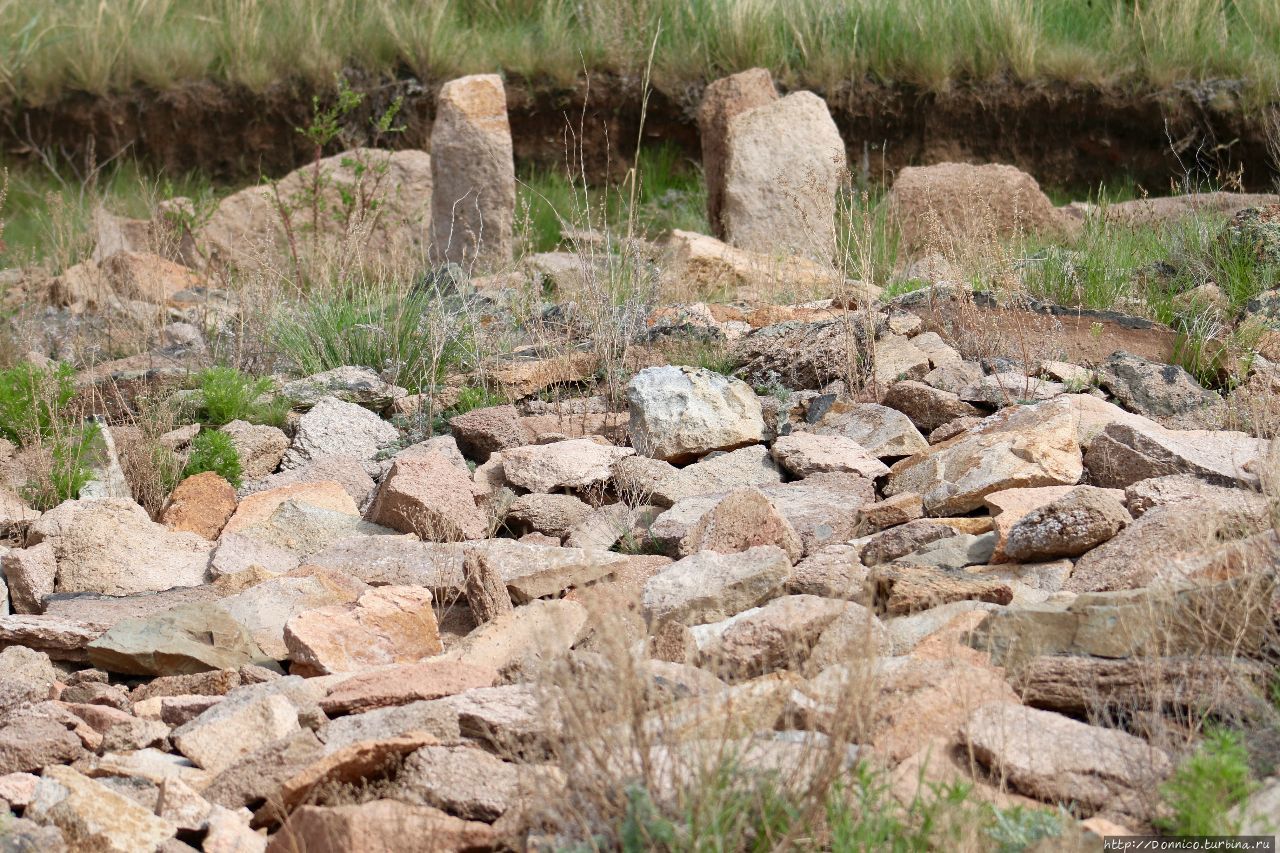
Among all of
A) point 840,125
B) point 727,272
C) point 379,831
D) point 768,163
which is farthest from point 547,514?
point 840,125

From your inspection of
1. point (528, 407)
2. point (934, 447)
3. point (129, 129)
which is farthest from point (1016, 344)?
point (129, 129)

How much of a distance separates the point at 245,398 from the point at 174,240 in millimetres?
3924

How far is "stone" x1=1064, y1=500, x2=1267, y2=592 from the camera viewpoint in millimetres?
3151

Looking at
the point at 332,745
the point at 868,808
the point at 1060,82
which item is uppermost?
the point at 868,808

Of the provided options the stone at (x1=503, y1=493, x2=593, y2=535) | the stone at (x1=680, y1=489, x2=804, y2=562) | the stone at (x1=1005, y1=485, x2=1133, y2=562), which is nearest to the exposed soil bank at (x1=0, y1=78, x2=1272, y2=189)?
the stone at (x1=503, y1=493, x2=593, y2=535)

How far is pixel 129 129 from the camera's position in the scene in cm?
1282

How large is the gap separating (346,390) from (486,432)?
88 cm

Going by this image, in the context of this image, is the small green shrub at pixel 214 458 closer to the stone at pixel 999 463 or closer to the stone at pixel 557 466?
the stone at pixel 557 466

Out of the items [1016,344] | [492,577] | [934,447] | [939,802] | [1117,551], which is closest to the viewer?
[939,802]

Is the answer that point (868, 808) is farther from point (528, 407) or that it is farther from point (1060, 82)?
point (1060, 82)

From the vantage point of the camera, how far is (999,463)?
160 inches

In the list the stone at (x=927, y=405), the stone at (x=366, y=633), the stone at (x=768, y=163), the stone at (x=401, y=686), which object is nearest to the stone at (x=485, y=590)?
the stone at (x=366, y=633)

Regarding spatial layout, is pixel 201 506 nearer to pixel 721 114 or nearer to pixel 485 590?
pixel 485 590

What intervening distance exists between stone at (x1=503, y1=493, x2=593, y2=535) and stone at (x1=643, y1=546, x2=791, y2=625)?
99 centimetres
